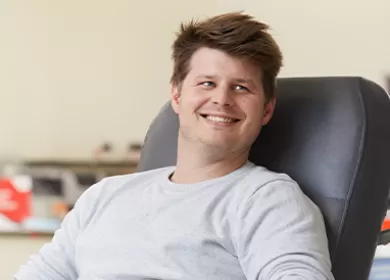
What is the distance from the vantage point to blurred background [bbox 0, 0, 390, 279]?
260cm

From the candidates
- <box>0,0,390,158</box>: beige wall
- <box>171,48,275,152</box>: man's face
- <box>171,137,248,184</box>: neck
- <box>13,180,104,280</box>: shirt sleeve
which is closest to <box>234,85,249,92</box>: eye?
<box>171,48,275,152</box>: man's face

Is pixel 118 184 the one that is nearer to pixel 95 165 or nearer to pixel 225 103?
pixel 225 103

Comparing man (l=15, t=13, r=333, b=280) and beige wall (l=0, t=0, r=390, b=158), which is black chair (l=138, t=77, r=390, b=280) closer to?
man (l=15, t=13, r=333, b=280)

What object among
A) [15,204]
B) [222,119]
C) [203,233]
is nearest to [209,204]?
[203,233]

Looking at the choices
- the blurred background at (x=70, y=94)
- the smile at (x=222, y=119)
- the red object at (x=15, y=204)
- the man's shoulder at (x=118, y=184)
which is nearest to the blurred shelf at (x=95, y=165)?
the blurred background at (x=70, y=94)

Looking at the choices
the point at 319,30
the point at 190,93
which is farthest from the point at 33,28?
the point at 190,93

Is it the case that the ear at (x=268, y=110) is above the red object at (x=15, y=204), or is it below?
above

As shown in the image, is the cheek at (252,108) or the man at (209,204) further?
the cheek at (252,108)

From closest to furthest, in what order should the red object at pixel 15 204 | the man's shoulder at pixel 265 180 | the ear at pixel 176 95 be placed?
the man's shoulder at pixel 265 180 → the ear at pixel 176 95 → the red object at pixel 15 204

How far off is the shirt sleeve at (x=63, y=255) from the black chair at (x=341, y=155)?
1.31 ft

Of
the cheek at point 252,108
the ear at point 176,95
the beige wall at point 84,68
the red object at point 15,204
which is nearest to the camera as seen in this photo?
the cheek at point 252,108

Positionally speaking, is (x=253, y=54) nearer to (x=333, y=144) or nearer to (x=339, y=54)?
(x=333, y=144)

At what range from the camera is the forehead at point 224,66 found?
3.99ft

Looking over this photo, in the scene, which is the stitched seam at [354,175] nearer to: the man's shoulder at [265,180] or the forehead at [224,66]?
the man's shoulder at [265,180]
